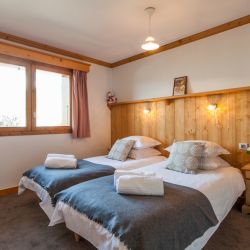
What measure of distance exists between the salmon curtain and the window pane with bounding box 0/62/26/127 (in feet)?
2.87

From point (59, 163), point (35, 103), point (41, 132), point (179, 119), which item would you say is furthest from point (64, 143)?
point (179, 119)

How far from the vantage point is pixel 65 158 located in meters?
2.69

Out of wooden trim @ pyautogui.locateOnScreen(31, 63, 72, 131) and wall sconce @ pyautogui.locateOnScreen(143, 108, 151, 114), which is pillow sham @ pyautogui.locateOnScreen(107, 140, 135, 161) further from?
wooden trim @ pyautogui.locateOnScreen(31, 63, 72, 131)

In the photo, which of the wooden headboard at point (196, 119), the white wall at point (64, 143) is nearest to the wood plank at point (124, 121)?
the wooden headboard at point (196, 119)

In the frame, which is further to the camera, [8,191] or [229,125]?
[8,191]

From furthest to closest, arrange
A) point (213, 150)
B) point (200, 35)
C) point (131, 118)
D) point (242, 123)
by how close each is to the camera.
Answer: point (131, 118) → point (200, 35) → point (242, 123) → point (213, 150)

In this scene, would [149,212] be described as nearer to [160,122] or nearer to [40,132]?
[160,122]

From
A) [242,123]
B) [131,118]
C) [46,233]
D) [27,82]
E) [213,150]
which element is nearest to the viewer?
[46,233]

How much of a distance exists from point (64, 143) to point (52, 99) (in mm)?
865

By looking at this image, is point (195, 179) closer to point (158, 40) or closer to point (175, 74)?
point (175, 74)

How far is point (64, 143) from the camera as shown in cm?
370

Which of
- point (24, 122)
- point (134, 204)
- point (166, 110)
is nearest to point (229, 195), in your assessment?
point (134, 204)

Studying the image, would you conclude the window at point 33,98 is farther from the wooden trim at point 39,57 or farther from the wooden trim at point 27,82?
the wooden trim at point 39,57

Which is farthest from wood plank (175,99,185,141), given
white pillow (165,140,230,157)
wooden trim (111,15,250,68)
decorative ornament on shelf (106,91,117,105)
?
decorative ornament on shelf (106,91,117,105)
